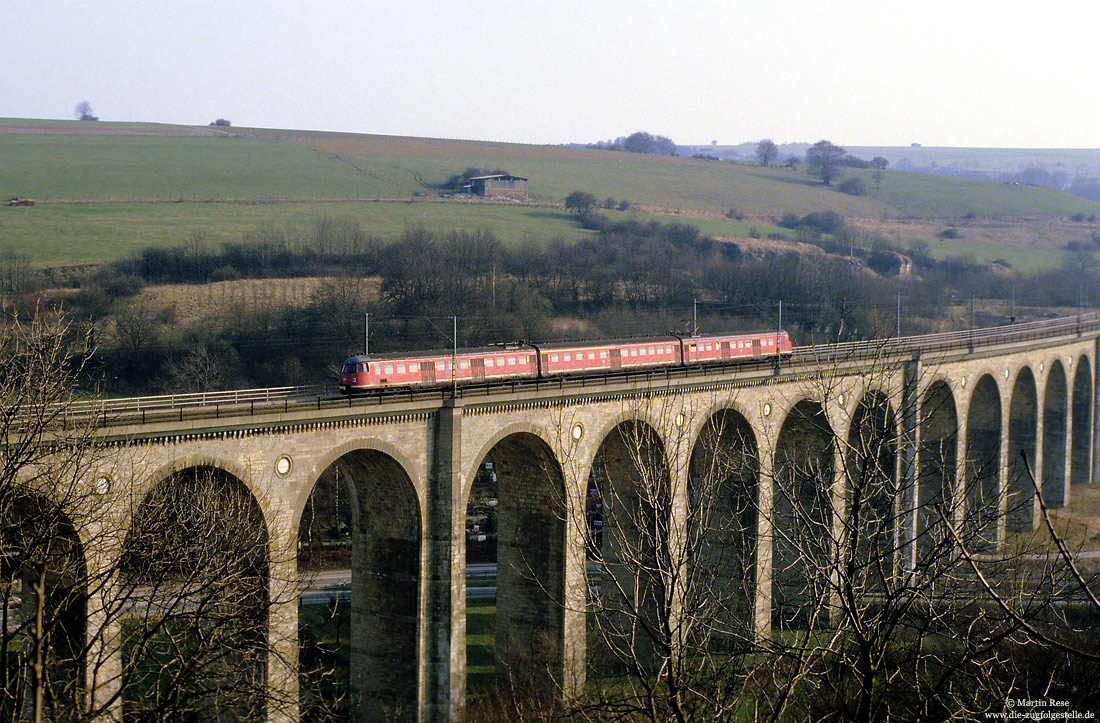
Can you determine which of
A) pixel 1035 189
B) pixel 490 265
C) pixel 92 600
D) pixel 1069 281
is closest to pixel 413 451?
pixel 92 600

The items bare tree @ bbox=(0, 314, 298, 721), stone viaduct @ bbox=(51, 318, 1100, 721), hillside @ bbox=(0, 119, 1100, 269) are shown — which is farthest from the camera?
hillside @ bbox=(0, 119, 1100, 269)

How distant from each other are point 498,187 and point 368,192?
1544cm

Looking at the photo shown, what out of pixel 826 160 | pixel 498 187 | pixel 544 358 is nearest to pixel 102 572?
pixel 544 358

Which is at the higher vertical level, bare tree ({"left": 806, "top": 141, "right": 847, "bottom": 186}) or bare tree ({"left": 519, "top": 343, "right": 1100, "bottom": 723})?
bare tree ({"left": 806, "top": 141, "right": 847, "bottom": 186})

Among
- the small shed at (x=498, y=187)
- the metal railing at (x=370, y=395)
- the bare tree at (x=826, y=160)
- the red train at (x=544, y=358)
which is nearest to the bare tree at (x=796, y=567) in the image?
the metal railing at (x=370, y=395)

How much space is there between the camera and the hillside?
298 feet

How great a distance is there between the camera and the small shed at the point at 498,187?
123500 mm

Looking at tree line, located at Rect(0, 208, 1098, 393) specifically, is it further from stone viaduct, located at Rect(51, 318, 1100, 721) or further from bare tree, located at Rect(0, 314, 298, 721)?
bare tree, located at Rect(0, 314, 298, 721)

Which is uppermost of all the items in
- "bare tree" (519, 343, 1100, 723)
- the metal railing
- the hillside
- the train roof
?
the hillside

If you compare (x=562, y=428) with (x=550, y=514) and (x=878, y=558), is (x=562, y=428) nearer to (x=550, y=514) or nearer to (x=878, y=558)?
(x=550, y=514)

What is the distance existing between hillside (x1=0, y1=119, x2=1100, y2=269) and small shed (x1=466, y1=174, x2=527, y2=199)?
6.27 ft

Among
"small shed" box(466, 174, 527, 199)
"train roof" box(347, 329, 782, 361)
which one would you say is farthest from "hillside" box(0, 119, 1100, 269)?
"train roof" box(347, 329, 782, 361)

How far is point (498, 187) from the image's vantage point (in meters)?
124

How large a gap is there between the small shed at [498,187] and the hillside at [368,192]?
1.91 meters
